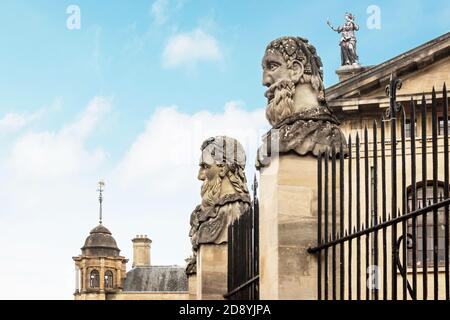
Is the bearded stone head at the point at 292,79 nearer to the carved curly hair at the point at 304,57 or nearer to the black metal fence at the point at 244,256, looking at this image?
the carved curly hair at the point at 304,57

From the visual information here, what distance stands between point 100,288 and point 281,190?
9289 centimetres

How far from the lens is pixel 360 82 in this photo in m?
38.8

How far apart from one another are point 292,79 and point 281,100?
17 cm

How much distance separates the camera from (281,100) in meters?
8.00

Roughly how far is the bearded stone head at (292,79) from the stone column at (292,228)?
442 millimetres

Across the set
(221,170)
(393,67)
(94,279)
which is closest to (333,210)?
(221,170)

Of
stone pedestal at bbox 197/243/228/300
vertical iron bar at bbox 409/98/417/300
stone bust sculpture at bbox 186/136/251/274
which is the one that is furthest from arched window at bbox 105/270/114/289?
vertical iron bar at bbox 409/98/417/300

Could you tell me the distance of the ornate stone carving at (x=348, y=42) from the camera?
42.7 metres

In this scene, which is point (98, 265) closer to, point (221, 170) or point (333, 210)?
point (221, 170)

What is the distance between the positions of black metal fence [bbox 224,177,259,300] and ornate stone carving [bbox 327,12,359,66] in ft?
105

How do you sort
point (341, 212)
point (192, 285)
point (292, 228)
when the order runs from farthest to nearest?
point (192, 285), point (292, 228), point (341, 212)

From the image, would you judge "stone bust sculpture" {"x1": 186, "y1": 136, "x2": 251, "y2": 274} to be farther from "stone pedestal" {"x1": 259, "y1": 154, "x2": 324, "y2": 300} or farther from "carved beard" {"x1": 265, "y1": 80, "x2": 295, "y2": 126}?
"stone pedestal" {"x1": 259, "y1": 154, "x2": 324, "y2": 300}

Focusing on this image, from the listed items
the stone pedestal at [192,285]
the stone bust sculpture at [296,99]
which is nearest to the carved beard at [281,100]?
the stone bust sculpture at [296,99]
